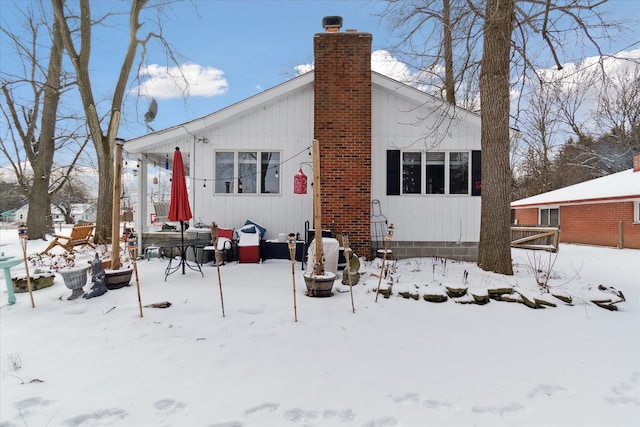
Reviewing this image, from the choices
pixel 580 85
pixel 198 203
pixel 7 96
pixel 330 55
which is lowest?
pixel 198 203

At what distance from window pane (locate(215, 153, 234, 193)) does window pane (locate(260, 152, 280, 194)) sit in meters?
0.76

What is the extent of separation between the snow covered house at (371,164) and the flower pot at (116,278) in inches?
107

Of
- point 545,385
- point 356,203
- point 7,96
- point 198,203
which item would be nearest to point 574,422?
point 545,385

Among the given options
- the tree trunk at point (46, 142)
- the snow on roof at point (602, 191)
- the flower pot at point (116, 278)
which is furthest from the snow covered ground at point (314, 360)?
the snow on roof at point (602, 191)

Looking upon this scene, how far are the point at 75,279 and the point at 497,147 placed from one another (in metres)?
7.32

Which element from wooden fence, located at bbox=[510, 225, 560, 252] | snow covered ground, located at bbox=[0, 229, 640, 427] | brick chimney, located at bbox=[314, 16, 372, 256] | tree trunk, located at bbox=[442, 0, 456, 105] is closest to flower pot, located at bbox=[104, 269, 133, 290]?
snow covered ground, located at bbox=[0, 229, 640, 427]

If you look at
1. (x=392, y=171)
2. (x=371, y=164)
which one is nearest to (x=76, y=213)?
(x=371, y=164)

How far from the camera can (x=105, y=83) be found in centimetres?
1426

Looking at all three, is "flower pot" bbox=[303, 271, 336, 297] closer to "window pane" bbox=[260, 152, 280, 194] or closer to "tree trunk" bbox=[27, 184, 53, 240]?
"window pane" bbox=[260, 152, 280, 194]

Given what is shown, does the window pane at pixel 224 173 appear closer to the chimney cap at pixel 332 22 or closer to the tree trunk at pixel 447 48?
the chimney cap at pixel 332 22

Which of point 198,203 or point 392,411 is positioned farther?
point 198,203

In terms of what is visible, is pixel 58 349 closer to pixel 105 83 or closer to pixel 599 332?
pixel 599 332

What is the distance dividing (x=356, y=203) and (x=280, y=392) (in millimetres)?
5188

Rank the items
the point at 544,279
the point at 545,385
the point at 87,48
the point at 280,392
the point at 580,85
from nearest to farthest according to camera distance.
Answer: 1. the point at 280,392
2. the point at 545,385
3. the point at 544,279
4. the point at 580,85
5. the point at 87,48
